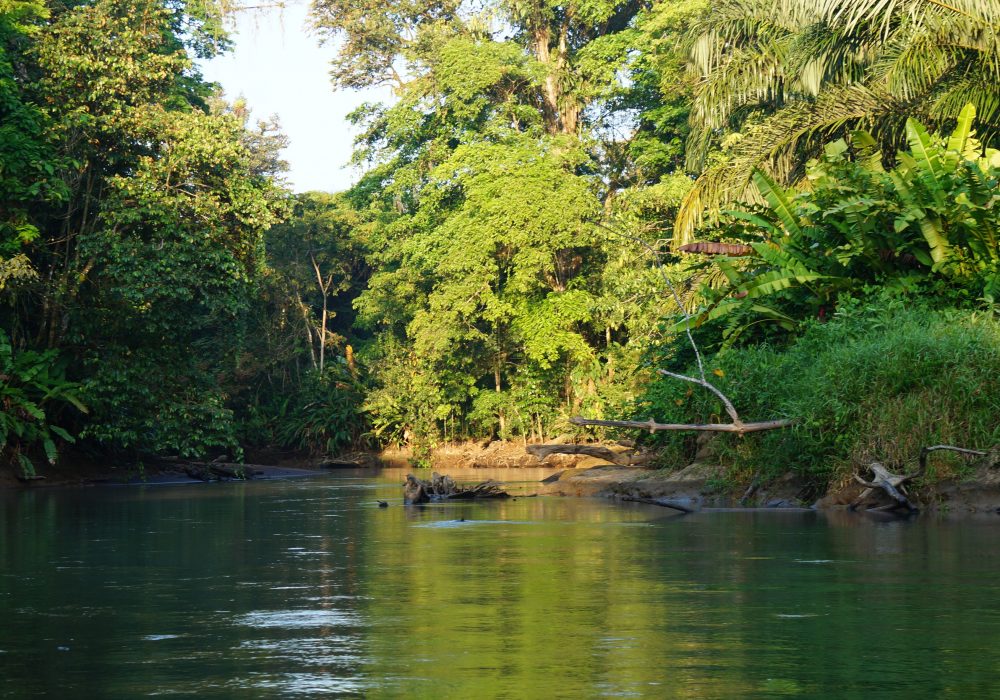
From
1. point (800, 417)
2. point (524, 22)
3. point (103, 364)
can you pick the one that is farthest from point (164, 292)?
point (524, 22)

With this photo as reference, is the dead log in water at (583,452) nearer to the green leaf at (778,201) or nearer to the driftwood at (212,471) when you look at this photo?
the green leaf at (778,201)

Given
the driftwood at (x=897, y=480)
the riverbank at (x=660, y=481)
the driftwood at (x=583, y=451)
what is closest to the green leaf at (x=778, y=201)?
the riverbank at (x=660, y=481)

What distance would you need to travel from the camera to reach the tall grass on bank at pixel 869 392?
14.2m

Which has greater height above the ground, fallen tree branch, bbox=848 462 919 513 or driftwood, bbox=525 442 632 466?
driftwood, bbox=525 442 632 466

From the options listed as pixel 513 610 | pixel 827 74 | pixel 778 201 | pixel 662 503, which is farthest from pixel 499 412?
pixel 513 610

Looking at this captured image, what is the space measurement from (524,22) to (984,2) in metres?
24.3

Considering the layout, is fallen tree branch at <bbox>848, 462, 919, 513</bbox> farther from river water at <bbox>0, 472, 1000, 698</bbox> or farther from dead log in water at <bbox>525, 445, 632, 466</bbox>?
dead log in water at <bbox>525, 445, 632, 466</bbox>

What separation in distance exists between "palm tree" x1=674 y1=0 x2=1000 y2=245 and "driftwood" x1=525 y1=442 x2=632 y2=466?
387cm

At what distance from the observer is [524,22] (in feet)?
138

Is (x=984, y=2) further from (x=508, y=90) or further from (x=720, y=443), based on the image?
(x=508, y=90)

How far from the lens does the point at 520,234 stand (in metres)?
35.5

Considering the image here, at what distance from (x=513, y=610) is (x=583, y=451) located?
45.8 ft

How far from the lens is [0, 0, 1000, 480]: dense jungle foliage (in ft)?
55.5

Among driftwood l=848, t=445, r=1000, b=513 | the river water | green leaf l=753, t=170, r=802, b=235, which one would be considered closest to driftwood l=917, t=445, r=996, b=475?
driftwood l=848, t=445, r=1000, b=513
